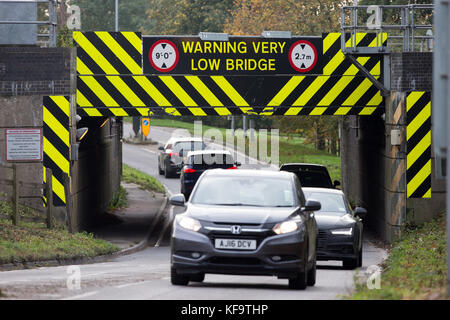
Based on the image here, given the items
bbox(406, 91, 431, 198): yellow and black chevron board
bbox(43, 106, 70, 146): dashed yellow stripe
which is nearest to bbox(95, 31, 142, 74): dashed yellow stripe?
bbox(43, 106, 70, 146): dashed yellow stripe

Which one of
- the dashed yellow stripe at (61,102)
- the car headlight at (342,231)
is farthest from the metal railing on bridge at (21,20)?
the car headlight at (342,231)

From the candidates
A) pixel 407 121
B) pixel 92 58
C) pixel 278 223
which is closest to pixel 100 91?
pixel 92 58

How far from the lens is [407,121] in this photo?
77.4 feet

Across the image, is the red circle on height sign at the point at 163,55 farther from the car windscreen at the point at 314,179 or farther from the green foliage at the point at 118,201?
the green foliage at the point at 118,201

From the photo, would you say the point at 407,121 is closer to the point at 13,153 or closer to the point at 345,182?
the point at 13,153

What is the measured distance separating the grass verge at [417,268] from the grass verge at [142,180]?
16834mm

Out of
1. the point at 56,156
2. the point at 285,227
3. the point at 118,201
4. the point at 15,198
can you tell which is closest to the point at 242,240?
the point at 285,227

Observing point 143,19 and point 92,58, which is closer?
point 92,58

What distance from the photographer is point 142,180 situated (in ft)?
135

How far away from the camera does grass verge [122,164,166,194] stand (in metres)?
39.0

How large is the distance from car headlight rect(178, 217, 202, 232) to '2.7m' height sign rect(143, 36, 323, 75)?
1144cm

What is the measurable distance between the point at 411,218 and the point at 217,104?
202 inches

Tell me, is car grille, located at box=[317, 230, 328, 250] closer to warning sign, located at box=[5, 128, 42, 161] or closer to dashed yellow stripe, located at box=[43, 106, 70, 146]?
dashed yellow stripe, located at box=[43, 106, 70, 146]

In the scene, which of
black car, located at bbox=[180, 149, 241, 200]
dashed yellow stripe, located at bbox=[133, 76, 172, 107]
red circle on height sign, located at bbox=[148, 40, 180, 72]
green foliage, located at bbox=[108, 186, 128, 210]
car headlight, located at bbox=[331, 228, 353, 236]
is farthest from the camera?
green foliage, located at bbox=[108, 186, 128, 210]
